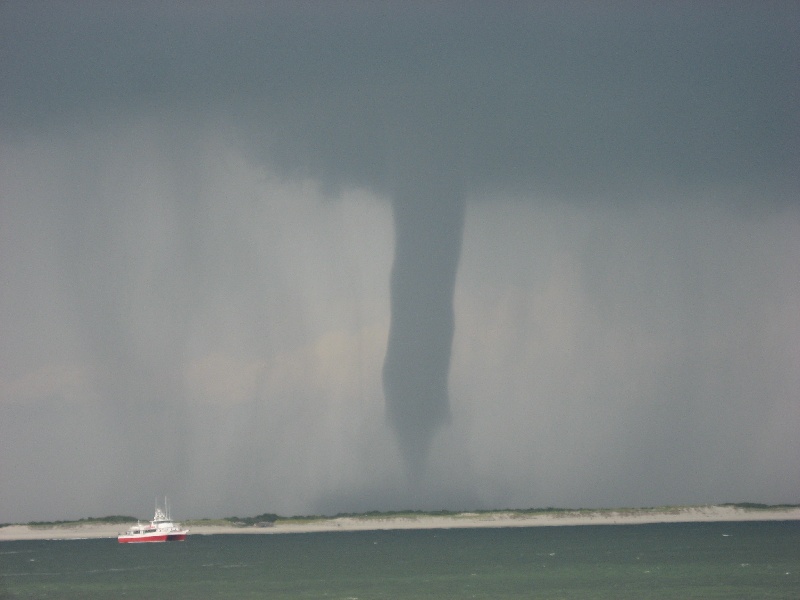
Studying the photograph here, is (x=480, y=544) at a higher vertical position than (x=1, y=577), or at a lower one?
lower

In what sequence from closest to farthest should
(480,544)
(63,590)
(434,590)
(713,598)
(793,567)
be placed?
(713,598)
(434,590)
(63,590)
(793,567)
(480,544)

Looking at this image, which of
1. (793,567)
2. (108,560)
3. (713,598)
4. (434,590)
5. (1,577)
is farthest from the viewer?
(108,560)

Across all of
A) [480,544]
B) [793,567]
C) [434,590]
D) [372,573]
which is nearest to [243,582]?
[372,573]

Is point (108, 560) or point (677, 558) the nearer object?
point (677, 558)

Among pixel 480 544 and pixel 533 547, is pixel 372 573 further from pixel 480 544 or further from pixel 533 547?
pixel 480 544

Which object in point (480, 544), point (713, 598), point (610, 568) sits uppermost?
point (713, 598)

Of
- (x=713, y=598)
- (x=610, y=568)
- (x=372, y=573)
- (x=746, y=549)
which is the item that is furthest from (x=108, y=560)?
(x=713, y=598)
